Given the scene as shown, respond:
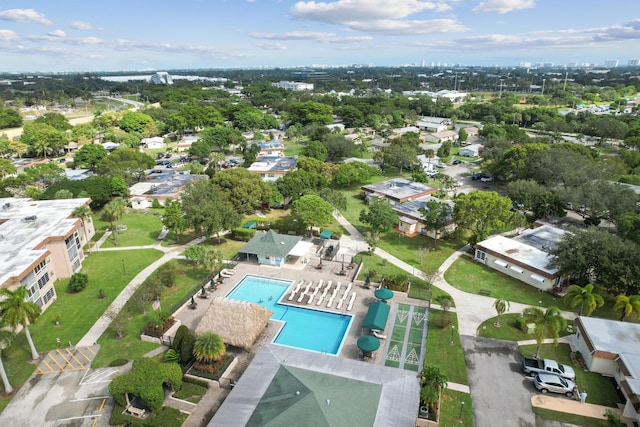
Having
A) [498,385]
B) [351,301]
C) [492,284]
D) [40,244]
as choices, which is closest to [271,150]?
[40,244]

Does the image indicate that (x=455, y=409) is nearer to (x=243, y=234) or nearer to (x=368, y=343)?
(x=368, y=343)

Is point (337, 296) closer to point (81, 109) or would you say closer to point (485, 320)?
point (485, 320)

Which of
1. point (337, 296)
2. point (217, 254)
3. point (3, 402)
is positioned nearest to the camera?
point (3, 402)

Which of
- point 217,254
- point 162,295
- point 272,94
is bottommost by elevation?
point 162,295

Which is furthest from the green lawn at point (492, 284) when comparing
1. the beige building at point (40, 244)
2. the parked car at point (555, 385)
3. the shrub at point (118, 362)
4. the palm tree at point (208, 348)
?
the beige building at point (40, 244)

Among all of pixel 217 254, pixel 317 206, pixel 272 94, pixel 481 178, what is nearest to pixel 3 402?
pixel 217 254

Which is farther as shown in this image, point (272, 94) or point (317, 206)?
point (272, 94)
